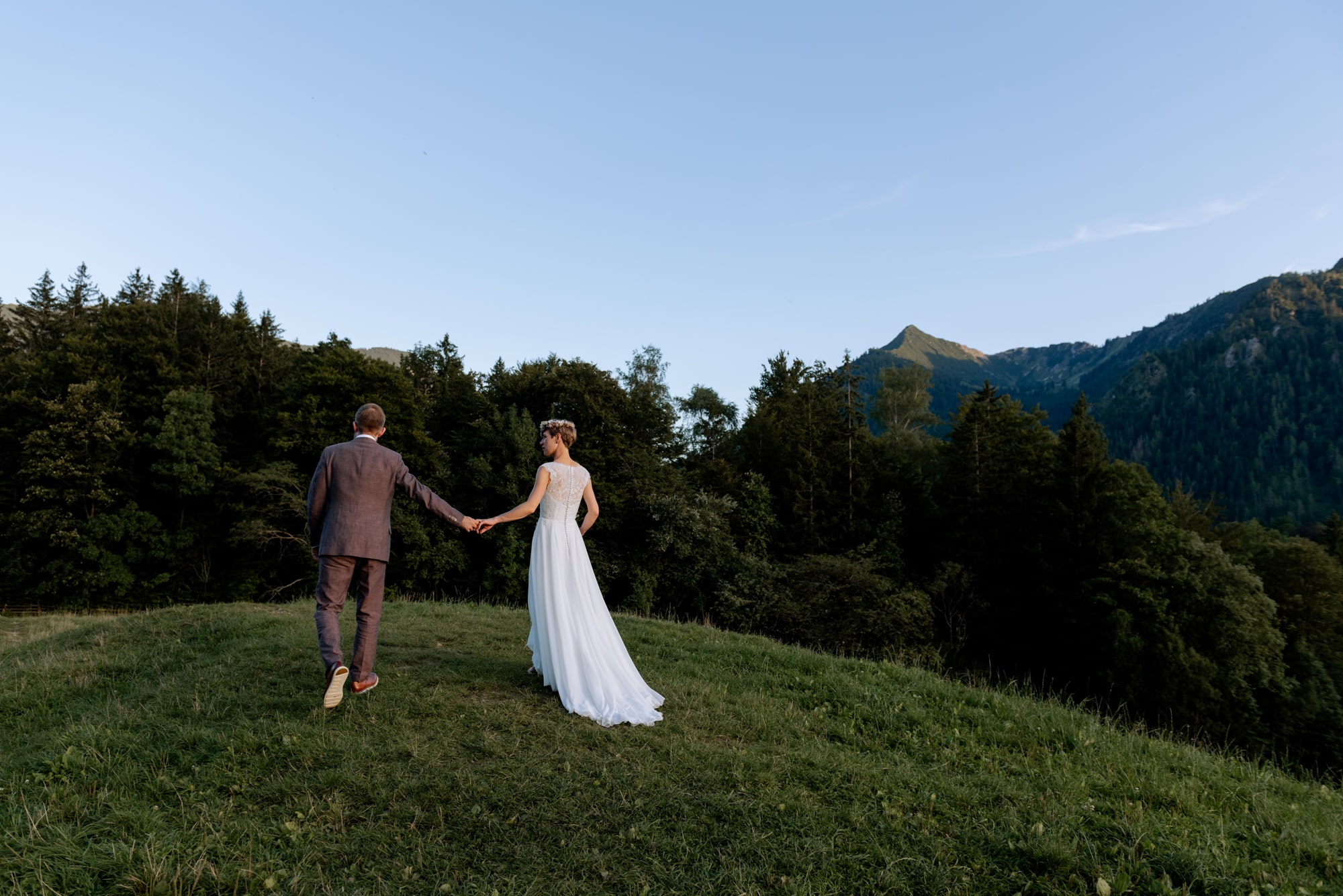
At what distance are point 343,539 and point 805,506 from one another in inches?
1513

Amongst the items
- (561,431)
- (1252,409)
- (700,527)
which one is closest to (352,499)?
(561,431)

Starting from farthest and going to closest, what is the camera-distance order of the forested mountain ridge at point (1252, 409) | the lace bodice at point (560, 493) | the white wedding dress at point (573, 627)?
1. the forested mountain ridge at point (1252, 409)
2. the lace bodice at point (560, 493)
3. the white wedding dress at point (573, 627)

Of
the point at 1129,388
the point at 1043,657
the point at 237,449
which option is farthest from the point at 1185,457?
the point at 237,449

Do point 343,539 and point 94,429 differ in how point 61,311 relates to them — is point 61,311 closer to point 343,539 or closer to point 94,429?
point 94,429

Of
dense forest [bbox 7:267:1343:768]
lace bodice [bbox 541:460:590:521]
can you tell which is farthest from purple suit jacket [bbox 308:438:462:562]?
dense forest [bbox 7:267:1343:768]

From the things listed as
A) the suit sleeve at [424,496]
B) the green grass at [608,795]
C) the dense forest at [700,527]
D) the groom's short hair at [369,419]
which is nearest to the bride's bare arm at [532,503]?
the suit sleeve at [424,496]

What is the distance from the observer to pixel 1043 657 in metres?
35.2

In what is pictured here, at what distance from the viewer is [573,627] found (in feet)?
23.1

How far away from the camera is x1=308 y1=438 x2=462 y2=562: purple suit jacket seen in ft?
21.1

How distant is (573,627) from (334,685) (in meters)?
2.23

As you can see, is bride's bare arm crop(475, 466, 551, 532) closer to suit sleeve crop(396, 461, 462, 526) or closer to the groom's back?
suit sleeve crop(396, 461, 462, 526)

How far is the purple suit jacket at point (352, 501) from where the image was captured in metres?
6.44

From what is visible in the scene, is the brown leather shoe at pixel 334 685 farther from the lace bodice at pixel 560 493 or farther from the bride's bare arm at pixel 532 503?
the lace bodice at pixel 560 493

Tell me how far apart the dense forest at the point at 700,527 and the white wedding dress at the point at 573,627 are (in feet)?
82.6
